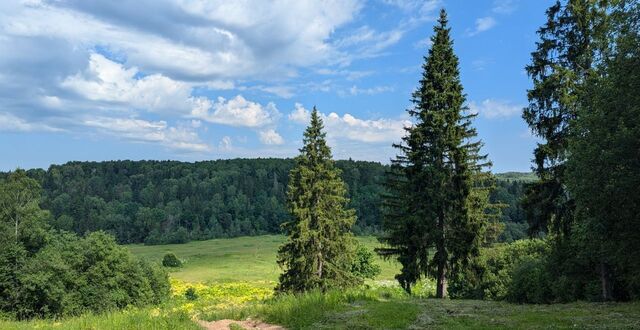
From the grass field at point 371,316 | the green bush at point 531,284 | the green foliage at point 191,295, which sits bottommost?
the green foliage at point 191,295

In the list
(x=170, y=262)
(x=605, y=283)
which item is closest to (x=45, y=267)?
(x=605, y=283)

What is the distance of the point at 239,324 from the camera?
638 inches

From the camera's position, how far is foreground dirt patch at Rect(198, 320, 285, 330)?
607 inches

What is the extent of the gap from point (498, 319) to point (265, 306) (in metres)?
8.51

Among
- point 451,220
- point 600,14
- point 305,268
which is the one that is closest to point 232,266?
point 305,268

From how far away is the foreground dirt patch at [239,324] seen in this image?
15.4 meters

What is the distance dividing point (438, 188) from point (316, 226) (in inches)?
539

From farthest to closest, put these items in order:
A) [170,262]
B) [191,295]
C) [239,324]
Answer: [170,262]
[191,295]
[239,324]

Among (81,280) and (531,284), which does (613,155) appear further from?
(81,280)

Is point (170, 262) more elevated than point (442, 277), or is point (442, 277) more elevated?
point (442, 277)

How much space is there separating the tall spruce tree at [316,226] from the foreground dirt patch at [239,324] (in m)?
21.1

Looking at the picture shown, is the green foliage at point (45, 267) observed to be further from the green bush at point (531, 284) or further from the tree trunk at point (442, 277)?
the green bush at point (531, 284)

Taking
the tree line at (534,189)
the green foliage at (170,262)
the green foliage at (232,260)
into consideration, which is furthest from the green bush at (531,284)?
the green foliage at (170,262)

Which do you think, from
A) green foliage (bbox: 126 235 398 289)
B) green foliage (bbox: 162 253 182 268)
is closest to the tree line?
green foliage (bbox: 126 235 398 289)
